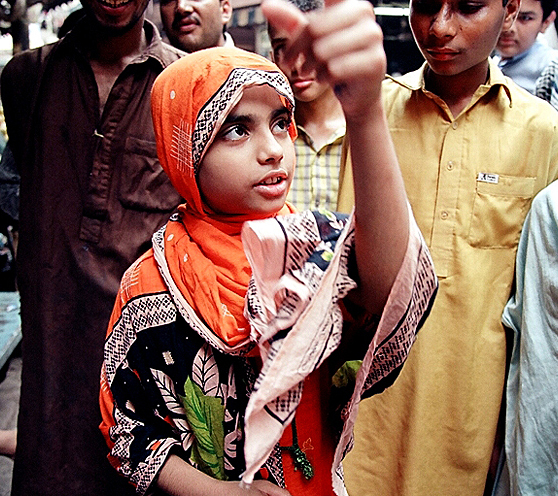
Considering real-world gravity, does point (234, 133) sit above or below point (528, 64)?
above

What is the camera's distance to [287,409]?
75 centimetres

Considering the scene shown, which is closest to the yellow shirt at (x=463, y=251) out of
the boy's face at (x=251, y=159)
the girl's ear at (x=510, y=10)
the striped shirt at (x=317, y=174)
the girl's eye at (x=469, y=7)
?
the girl's ear at (x=510, y=10)

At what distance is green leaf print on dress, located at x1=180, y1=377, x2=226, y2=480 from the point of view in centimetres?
98

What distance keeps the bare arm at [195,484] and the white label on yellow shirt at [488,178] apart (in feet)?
3.35

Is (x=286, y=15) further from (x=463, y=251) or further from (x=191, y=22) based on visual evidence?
(x=191, y=22)

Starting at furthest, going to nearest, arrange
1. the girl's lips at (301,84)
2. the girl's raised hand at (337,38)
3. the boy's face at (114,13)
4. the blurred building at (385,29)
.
→ the blurred building at (385,29) → the girl's lips at (301,84) → the boy's face at (114,13) → the girl's raised hand at (337,38)

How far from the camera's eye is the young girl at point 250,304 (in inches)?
28.9

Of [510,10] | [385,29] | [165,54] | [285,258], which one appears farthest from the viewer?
[385,29]

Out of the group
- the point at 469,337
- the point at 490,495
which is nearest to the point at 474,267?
the point at 469,337

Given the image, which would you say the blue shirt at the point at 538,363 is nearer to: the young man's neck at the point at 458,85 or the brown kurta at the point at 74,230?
the young man's neck at the point at 458,85

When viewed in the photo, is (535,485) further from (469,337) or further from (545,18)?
(545,18)

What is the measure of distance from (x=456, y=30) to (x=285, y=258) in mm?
957

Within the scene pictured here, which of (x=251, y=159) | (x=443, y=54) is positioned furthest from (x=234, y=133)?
(x=443, y=54)

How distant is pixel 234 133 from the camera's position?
926mm
